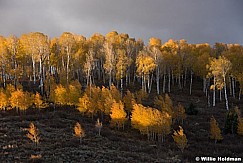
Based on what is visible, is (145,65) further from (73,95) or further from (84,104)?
(84,104)

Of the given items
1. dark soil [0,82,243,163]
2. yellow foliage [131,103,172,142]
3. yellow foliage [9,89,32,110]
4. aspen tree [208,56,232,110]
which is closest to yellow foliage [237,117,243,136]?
dark soil [0,82,243,163]

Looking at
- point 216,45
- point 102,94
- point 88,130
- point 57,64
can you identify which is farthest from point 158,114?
point 216,45

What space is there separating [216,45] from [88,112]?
83.5m

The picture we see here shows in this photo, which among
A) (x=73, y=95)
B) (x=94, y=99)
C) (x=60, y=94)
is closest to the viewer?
(x=94, y=99)

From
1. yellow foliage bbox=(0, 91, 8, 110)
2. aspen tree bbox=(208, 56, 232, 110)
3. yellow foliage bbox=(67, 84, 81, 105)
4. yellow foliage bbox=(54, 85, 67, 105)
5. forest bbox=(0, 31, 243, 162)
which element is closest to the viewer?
forest bbox=(0, 31, 243, 162)

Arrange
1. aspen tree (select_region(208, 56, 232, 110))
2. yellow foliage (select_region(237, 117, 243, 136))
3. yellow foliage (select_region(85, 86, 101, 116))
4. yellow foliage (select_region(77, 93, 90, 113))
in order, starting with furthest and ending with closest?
aspen tree (select_region(208, 56, 232, 110))
yellow foliage (select_region(77, 93, 90, 113))
yellow foliage (select_region(85, 86, 101, 116))
yellow foliage (select_region(237, 117, 243, 136))

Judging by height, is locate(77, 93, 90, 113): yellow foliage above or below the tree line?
below

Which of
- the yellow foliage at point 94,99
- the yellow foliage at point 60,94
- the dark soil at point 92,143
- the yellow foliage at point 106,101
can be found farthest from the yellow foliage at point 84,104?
the yellow foliage at point 60,94

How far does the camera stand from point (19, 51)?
77.4 m

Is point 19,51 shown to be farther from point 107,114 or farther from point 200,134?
point 200,134

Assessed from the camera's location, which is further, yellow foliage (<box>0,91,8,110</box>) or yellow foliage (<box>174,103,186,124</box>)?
yellow foliage (<box>0,91,8,110</box>)

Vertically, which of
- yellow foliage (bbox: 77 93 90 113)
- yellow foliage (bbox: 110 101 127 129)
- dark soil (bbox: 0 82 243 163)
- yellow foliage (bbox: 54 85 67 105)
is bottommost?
dark soil (bbox: 0 82 243 163)

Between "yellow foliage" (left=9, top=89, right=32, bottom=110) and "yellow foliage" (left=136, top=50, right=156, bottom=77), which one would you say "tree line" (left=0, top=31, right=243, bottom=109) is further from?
"yellow foliage" (left=9, top=89, right=32, bottom=110)

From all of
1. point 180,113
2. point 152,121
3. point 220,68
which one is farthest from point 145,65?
A: point 152,121
